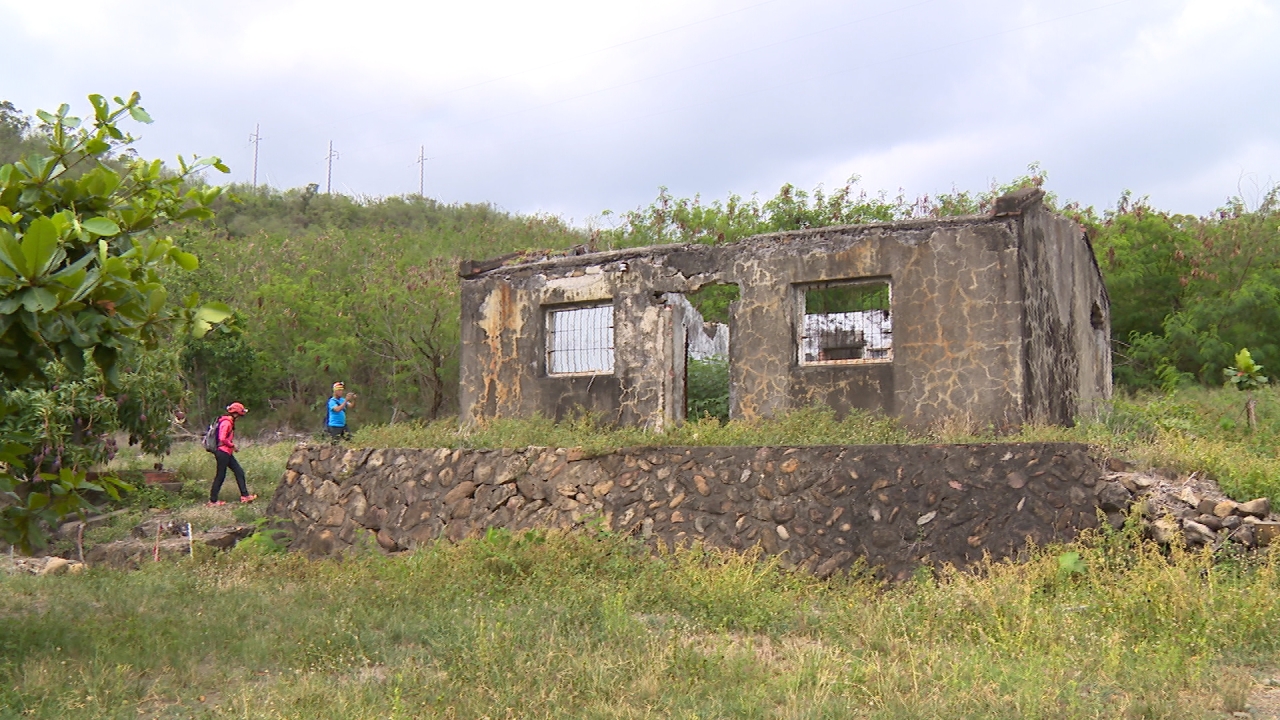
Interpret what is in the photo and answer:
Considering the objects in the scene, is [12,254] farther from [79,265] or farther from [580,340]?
[580,340]

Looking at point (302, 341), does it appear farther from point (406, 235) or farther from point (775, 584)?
point (775, 584)

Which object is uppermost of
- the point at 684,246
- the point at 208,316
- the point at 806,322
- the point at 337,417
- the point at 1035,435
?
the point at 684,246

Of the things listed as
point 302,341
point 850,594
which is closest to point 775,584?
point 850,594

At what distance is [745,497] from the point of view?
12336 millimetres

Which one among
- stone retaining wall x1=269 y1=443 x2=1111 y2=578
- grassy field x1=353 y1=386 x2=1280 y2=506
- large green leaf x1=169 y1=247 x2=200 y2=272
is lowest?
stone retaining wall x1=269 y1=443 x2=1111 y2=578

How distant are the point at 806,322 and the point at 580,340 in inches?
146

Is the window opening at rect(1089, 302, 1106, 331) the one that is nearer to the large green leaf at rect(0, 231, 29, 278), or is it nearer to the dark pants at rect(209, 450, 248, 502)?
the dark pants at rect(209, 450, 248, 502)

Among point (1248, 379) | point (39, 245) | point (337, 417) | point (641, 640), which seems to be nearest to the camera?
point (39, 245)

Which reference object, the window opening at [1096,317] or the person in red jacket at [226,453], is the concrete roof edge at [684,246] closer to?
the window opening at [1096,317]

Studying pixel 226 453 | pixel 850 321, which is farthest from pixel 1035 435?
pixel 226 453

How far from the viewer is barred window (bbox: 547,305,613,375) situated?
674 inches

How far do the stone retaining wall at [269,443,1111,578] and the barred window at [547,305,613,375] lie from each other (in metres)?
3.22

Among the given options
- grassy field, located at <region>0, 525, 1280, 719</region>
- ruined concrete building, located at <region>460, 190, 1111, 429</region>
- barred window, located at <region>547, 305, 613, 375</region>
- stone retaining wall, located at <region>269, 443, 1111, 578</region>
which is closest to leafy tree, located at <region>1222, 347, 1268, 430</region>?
ruined concrete building, located at <region>460, 190, 1111, 429</region>

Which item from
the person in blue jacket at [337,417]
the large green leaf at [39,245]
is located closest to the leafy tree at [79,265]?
the large green leaf at [39,245]
